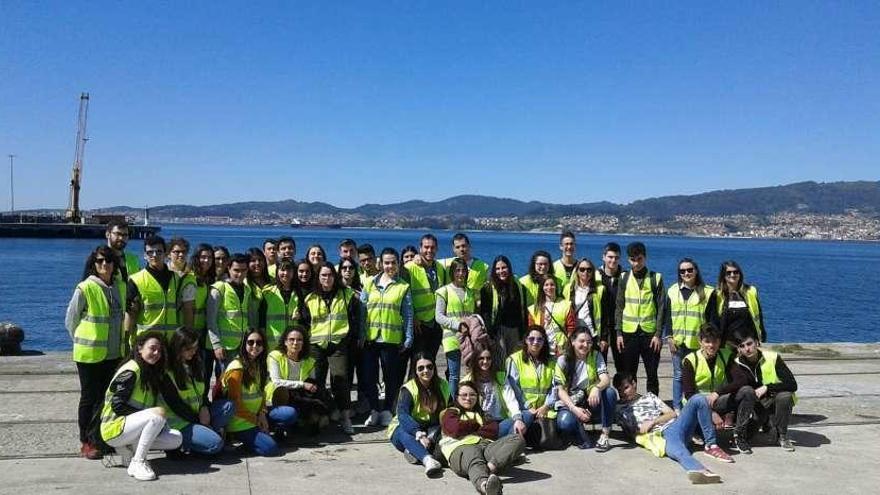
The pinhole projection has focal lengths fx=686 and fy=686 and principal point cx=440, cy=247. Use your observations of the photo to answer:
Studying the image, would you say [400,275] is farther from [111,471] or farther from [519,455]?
[111,471]

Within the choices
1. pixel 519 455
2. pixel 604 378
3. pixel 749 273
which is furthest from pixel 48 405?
pixel 749 273

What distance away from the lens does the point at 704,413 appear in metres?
6.27

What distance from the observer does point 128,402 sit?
5.67 m

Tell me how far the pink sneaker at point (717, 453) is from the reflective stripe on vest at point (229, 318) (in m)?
4.63

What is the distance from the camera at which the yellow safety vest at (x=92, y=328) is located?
5941 millimetres

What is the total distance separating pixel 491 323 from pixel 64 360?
23.4ft

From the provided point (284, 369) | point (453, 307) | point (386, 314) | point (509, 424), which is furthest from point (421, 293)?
point (509, 424)

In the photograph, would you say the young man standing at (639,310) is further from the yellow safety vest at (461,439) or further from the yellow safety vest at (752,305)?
the yellow safety vest at (461,439)

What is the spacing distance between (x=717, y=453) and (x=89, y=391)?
18.4 ft

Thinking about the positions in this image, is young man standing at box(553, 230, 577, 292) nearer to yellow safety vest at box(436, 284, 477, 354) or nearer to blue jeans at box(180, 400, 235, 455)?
yellow safety vest at box(436, 284, 477, 354)

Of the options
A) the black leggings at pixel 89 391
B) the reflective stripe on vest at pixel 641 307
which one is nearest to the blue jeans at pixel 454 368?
the reflective stripe on vest at pixel 641 307

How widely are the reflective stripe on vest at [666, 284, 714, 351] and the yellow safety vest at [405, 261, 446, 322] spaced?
107 inches

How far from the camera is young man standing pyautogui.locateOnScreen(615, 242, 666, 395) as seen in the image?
296 inches

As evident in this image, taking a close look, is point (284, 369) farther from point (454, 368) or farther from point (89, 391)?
point (454, 368)
